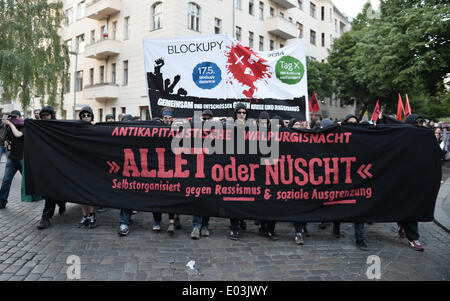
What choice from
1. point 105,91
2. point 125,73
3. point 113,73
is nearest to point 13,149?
point 125,73

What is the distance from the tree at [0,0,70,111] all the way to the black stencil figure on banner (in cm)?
1575

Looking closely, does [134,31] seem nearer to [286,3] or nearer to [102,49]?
[102,49]

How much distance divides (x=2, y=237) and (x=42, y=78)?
62.2 ft

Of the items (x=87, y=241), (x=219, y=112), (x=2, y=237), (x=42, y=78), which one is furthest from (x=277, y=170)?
(x=42, y=78)

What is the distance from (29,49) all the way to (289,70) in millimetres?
19124

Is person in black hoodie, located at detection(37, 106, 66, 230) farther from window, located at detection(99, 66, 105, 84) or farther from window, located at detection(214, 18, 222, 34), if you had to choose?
window, located at detection(99, 66, 105, 84)

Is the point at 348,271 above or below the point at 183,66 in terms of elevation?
below

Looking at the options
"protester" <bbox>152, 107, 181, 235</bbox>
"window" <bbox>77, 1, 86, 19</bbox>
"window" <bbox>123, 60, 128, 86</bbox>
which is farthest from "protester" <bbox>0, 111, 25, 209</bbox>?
"window" <bbox>77, 1, 86, 19</bbox>

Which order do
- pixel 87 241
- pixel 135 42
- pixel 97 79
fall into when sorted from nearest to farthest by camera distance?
1. pixel 87 241
2. pixel 135 42
3. pixel 97 79

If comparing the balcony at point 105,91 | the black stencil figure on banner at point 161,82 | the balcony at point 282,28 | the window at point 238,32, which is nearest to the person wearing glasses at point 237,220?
the black stencil figure on banner at point 161,82

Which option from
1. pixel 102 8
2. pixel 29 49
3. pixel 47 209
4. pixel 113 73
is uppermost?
pixel 102 8

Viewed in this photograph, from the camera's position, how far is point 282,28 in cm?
3009
